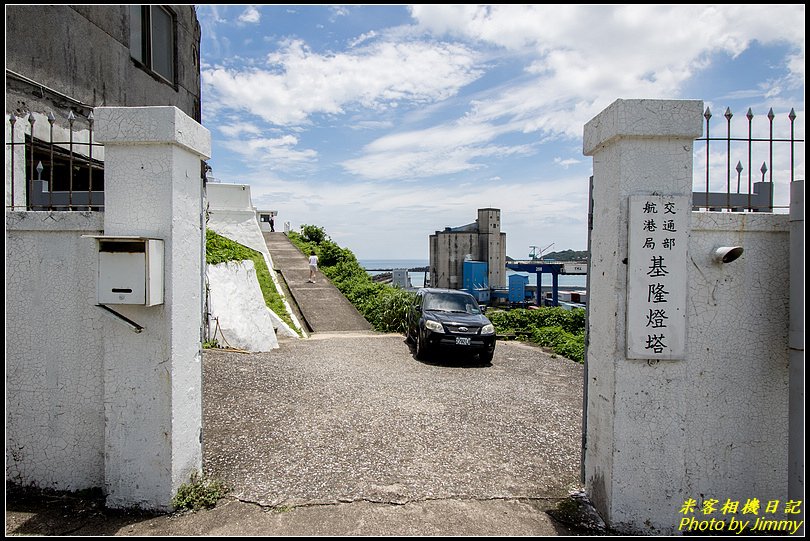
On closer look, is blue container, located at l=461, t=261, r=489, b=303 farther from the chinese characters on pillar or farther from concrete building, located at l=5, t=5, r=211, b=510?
concrete building, located at l=5, t=5, r=211, b=510

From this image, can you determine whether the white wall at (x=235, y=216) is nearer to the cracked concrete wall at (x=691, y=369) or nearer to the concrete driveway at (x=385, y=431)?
the concrete driveway at (x=385, y=431)

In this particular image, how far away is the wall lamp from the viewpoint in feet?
11.0

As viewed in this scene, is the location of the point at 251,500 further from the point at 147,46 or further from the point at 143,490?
the point at 147,46

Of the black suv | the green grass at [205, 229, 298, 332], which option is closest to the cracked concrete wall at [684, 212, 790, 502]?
the black suv

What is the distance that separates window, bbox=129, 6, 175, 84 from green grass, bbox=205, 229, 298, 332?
12.0 feet

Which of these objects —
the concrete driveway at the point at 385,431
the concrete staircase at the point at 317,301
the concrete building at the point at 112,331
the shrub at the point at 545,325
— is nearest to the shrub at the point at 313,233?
the concrete staircase at the point at 317,301

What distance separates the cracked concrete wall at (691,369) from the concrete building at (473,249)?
3729cm

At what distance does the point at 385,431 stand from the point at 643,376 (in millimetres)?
2925

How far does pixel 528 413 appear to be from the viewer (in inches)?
244

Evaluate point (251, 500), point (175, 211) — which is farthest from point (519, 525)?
point (175, 211)

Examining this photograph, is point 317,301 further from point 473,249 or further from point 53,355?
point 473,249

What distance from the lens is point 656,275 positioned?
3.46 meters

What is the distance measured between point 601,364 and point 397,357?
22.4ft

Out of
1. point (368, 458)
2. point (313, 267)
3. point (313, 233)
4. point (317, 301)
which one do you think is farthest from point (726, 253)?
point (313, 233)
